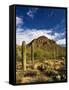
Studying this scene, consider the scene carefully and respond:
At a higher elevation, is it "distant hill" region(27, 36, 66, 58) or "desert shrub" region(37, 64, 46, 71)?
"distant hill" region(27, 36, 66, 58)

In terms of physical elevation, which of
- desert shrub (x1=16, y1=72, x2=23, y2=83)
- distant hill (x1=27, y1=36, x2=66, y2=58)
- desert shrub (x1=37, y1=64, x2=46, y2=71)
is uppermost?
distant hill (x1=27, y1=36, x2=66, y2=58)

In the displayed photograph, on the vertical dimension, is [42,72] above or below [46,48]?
below

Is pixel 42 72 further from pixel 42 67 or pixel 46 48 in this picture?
pixel 46 48

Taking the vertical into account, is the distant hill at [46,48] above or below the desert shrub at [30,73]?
above

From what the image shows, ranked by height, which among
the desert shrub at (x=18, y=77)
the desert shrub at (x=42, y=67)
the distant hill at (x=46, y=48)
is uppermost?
the distant hill at (x=46, y=48)

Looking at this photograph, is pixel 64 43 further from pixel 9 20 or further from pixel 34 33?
pixel 9 20

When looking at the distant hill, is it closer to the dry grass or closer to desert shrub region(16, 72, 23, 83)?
the dry grass

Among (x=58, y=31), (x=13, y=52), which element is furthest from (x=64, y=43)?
(x=13, y=52)

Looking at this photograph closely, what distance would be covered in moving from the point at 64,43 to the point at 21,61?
34 cm

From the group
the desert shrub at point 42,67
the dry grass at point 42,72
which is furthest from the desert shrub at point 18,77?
the desert shrub at point 42,67

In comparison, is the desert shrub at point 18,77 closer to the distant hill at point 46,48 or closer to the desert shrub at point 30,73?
the desert shrub at point 30,73

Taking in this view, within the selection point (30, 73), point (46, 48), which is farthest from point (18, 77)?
point (46, 48)

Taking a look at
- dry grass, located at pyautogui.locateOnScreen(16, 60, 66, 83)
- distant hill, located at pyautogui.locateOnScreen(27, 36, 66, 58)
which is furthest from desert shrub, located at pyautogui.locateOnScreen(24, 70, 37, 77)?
distant hill, located at pyautogui.locateOnScreen(27, 36, 66, 58)
